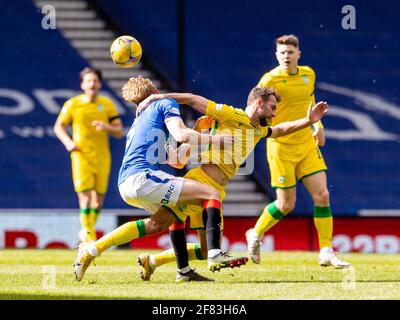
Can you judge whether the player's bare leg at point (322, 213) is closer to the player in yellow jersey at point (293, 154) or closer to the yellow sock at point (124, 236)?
the player in yellow jersey at point (293, 154)

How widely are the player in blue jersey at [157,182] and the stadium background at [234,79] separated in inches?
275

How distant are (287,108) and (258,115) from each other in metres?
1.95

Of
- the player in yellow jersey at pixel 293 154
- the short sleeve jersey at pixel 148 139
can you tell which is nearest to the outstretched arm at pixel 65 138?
the player in yellow jersey at pixel 293 154

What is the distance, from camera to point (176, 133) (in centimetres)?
779

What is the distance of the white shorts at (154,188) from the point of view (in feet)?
26.2

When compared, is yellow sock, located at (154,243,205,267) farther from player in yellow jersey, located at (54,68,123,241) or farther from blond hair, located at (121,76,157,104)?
player in yellow jersey, located at (54,68,123,241)

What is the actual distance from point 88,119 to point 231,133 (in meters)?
5.16

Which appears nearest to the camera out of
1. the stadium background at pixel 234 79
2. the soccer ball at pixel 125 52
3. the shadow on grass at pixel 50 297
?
the shadow on grass at pixel 50 297

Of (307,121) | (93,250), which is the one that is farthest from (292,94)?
(93,250)
